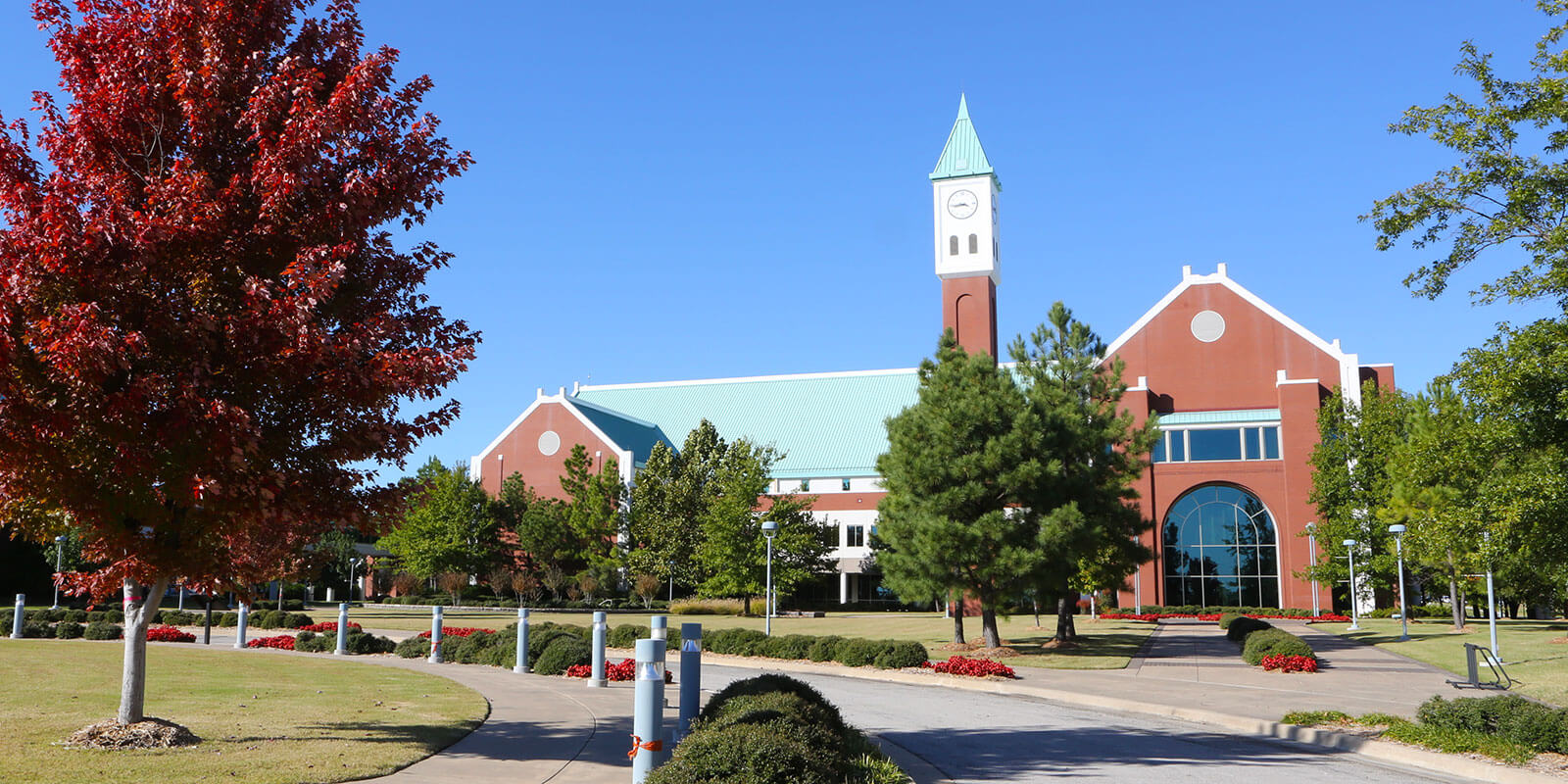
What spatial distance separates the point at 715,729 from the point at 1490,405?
12651mm

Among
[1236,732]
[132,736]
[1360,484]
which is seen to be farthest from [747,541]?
[132,736]

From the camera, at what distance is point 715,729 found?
8617 mm

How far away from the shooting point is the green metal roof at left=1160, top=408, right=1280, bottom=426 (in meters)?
55.6

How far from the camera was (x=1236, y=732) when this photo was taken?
48.6 ft

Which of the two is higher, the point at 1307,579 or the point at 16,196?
the point at 16,196

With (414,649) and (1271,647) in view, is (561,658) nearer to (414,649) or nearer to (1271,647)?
(414,649)

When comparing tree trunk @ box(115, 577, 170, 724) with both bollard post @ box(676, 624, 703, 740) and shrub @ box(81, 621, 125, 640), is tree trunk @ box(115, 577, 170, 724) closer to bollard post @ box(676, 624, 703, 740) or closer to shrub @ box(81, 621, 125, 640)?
bollard post @ box(676, 624, 703, 740)

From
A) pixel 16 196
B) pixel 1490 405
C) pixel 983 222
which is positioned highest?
pixel 983 222

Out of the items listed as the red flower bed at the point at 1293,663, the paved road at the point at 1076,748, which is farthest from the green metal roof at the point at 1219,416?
the paved road at the point at 1076,748

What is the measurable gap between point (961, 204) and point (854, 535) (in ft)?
72.1

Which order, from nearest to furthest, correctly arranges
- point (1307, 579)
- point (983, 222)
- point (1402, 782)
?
1. point (1402, 782)
2. point (1307, 579)
3. point (983, 222)

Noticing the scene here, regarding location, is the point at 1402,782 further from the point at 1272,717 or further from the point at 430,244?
the point at 430,244

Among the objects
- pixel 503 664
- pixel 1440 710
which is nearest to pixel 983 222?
pixel 503 664

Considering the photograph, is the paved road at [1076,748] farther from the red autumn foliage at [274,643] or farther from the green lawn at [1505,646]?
the red autumn foliage at [274,643]
